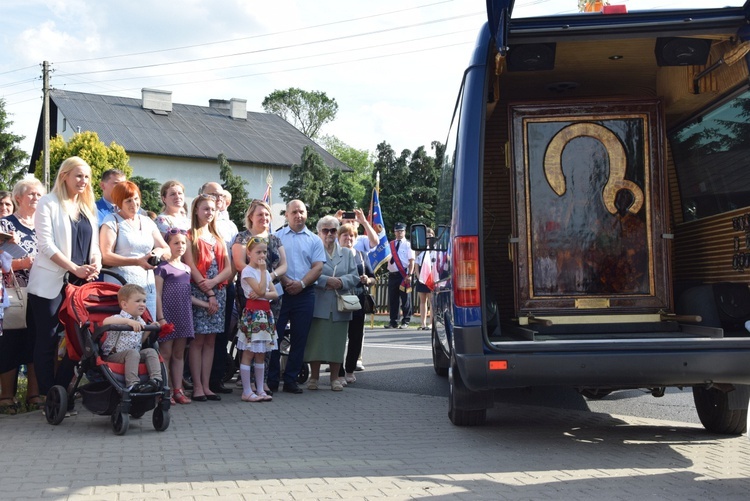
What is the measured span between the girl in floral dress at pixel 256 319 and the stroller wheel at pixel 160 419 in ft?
6.23

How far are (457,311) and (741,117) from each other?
2698 mm

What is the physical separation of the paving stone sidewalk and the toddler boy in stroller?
40 centimetres

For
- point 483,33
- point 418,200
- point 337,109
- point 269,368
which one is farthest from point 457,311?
point 337,109

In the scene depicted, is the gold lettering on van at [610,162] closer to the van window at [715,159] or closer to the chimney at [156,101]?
the van window at [715,159]

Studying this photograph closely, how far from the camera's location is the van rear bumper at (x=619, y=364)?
618cm

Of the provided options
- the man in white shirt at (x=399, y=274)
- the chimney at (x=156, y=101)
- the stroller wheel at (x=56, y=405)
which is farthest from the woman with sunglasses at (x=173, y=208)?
the chimney at (x=156, y=101)

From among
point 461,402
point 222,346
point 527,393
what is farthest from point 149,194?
point 461,402

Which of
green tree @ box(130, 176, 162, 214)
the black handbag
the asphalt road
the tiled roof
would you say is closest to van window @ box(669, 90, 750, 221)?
the asphalt road

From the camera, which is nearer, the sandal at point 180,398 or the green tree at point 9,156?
the sandal at point 180,398

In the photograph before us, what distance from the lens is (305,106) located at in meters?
94.9

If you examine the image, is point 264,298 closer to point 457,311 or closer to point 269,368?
point 269,368

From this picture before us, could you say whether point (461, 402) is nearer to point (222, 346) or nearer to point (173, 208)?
point (222, 346)

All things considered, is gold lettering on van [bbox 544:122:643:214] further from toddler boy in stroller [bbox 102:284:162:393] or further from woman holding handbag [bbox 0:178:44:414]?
woman holding handbag [bbox 0:178:44:414]

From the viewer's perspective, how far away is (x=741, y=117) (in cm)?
712
